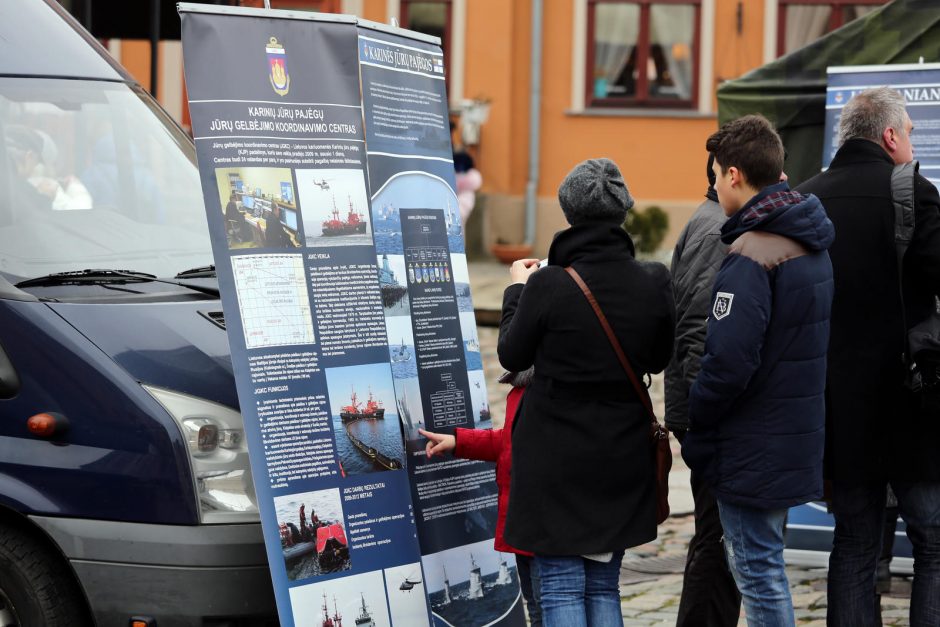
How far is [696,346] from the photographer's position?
15.3 ft

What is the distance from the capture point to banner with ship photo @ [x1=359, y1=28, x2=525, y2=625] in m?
4.47

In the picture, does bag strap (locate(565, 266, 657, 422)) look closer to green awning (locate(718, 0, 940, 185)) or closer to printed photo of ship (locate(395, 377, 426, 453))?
printed photo of ship (locate(395, 377, 426, 453))

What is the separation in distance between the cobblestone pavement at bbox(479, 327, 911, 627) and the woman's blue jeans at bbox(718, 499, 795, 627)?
1434mm

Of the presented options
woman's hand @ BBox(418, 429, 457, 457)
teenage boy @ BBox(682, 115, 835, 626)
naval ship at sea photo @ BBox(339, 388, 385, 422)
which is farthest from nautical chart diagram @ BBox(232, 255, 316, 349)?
teenage boy @ BBox(682, 115, 835, 626)

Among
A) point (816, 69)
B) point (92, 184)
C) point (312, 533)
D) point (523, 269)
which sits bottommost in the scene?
point (312, 533)

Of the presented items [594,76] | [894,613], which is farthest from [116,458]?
[594,76]

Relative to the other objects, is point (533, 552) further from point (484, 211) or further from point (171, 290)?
point (484, 211)

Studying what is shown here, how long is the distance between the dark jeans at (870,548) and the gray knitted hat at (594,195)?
52.7 inches

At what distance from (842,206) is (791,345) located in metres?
0.77

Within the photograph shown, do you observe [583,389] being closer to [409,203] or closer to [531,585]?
[531,585]

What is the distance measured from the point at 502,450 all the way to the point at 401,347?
509mm

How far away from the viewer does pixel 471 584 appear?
4.62 m

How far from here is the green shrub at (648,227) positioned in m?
16.0

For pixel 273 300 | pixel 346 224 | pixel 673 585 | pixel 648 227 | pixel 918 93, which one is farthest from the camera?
pixel 648 227
